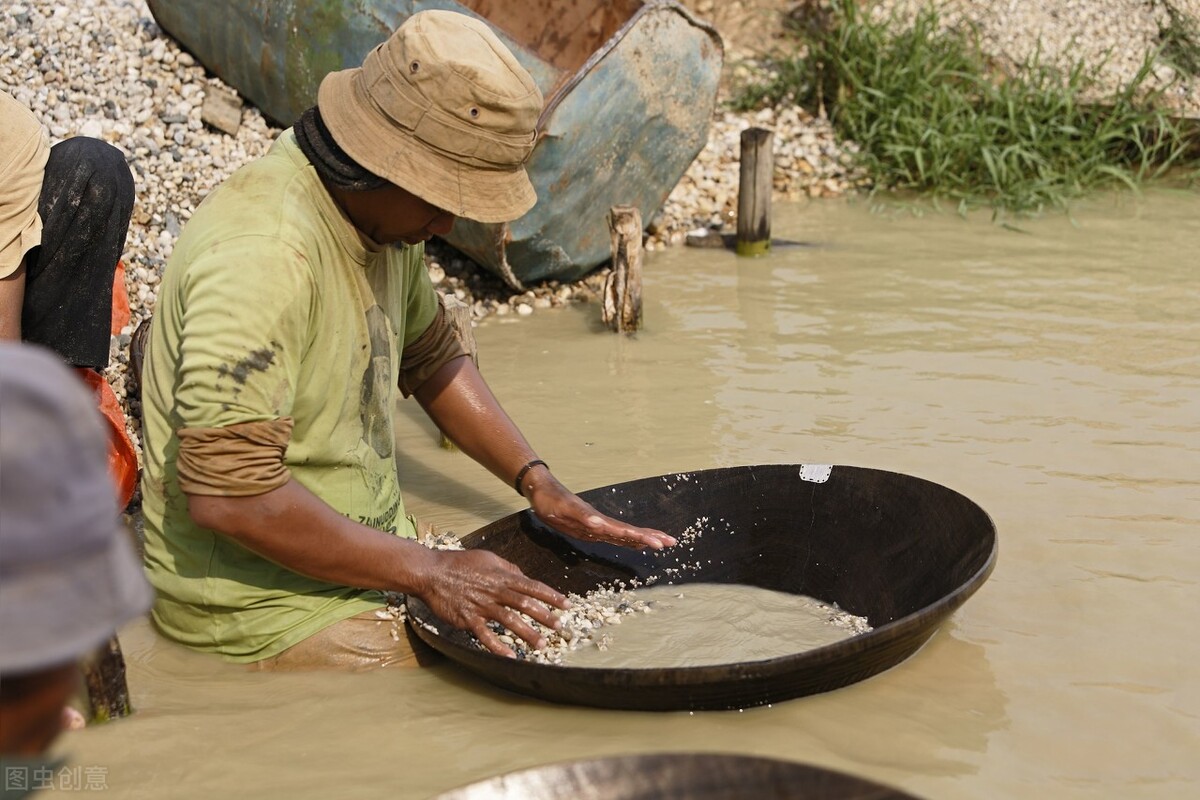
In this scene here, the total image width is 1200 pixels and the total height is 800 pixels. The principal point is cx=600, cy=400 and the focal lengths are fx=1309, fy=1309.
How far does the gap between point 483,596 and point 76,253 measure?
1539 millimetres

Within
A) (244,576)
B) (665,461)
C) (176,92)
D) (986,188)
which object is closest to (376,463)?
(244,576)

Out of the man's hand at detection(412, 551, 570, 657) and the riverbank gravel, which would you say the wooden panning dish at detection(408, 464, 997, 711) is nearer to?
the man's hand at detection(412, 551, 570, 657)

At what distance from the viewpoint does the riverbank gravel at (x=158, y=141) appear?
5.39m

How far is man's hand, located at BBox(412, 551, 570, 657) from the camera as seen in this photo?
2.62m

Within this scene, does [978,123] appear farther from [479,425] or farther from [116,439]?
[116,439]

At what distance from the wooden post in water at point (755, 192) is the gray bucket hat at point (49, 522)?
5699 mm

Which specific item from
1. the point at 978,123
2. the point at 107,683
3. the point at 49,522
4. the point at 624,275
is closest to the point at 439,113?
the point at 107,683

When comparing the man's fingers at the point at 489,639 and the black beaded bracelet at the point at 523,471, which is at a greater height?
the black beaded bracelet at the point at 523,471

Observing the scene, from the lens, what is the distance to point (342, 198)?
2.70 meters

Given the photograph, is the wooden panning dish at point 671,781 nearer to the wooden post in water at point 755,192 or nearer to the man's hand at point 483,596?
the man's hand at point 483,596

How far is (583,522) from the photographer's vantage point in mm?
3137

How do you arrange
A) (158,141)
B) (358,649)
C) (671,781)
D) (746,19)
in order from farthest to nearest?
(746,19) < (158,141) < (358,649) < (671,781)

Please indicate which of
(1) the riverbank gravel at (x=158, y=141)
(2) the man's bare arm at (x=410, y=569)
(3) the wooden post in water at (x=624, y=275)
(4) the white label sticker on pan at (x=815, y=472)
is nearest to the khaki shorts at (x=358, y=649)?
(2) the man's bare arm at (x=410, y=569)

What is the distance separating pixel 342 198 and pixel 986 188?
5663 millimetres
